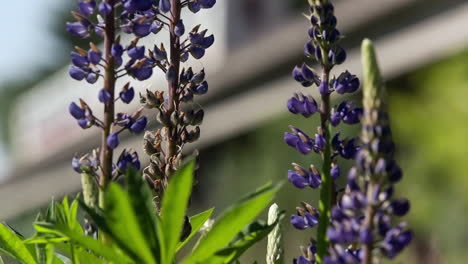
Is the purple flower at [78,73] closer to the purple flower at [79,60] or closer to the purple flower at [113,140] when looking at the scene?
the purple flower at [79,60]

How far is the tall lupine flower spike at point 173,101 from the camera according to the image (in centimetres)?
110

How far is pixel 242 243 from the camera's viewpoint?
2.84 feet

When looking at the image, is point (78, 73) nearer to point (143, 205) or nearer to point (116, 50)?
point (116, 50)

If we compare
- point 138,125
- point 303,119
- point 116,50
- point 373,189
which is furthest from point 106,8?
point 303,119

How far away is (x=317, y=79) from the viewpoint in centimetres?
110

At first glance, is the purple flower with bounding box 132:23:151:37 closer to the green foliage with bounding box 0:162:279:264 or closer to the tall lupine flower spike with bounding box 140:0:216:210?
the tall lupine flower spike with bounding box 140:0:216:210

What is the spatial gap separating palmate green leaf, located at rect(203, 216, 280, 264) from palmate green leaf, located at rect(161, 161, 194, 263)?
4 cm

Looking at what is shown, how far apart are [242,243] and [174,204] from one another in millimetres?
81

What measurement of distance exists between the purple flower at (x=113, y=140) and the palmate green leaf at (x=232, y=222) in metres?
0.13

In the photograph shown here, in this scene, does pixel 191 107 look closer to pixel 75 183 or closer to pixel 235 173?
pixel 235 173

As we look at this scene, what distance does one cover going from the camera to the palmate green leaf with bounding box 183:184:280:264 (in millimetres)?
800

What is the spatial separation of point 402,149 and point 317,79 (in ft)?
18.5

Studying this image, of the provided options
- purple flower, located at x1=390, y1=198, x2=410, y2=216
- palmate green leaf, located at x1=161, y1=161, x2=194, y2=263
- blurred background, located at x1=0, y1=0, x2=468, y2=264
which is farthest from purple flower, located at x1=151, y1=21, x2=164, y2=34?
blurred background, located at x1=0, y1=0, x2=468, y2=264

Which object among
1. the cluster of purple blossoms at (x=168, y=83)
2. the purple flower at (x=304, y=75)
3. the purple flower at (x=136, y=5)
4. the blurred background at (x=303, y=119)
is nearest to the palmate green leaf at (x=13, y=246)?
the cluster of purple blossoms at (x=168, y=83)
